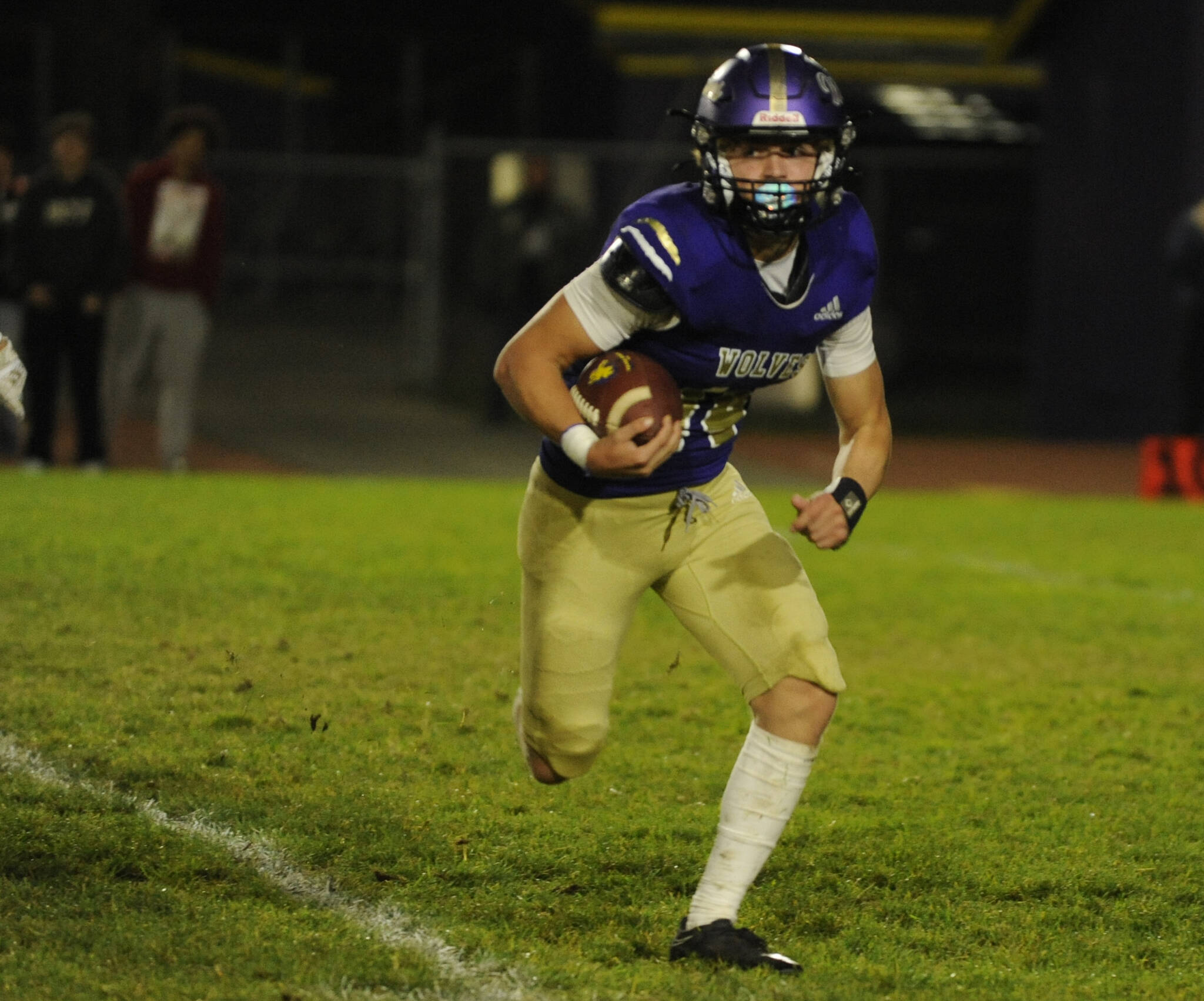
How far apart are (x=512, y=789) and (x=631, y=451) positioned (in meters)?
1.66

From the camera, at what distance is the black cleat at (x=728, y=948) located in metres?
3.87

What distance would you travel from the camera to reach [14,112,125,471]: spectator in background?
11.5m

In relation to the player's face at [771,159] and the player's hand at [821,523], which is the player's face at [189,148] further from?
the player's hand at [821,523]

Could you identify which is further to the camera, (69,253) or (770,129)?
(69,253)

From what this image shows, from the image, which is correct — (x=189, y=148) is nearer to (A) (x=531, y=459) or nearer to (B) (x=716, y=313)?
(A) (x=531, y=459)

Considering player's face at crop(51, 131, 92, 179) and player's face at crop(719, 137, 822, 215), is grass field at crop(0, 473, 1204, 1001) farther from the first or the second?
player's face at crop(51, 131, 92, 179)

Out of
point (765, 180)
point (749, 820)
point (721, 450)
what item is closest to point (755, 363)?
point (721, 450)

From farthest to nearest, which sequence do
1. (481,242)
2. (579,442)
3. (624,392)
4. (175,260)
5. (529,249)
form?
(481,242), (529,249), (175,260), (624,392), (579,442)

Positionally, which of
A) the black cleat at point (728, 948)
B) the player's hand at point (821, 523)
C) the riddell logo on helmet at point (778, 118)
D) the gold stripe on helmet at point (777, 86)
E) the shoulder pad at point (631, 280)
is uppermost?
the gold stripe on helmet at point (777, 86)

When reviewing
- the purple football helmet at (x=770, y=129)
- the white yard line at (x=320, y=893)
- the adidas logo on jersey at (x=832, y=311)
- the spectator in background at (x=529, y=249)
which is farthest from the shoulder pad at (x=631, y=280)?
the spectator in background at (x=529, y=249)

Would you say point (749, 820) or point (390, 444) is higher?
point (749, 820)

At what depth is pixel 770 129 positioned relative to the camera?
162 inches

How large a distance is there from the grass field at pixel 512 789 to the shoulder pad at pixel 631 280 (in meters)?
1.31

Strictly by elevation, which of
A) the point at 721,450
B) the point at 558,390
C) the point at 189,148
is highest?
the point at 189,148
